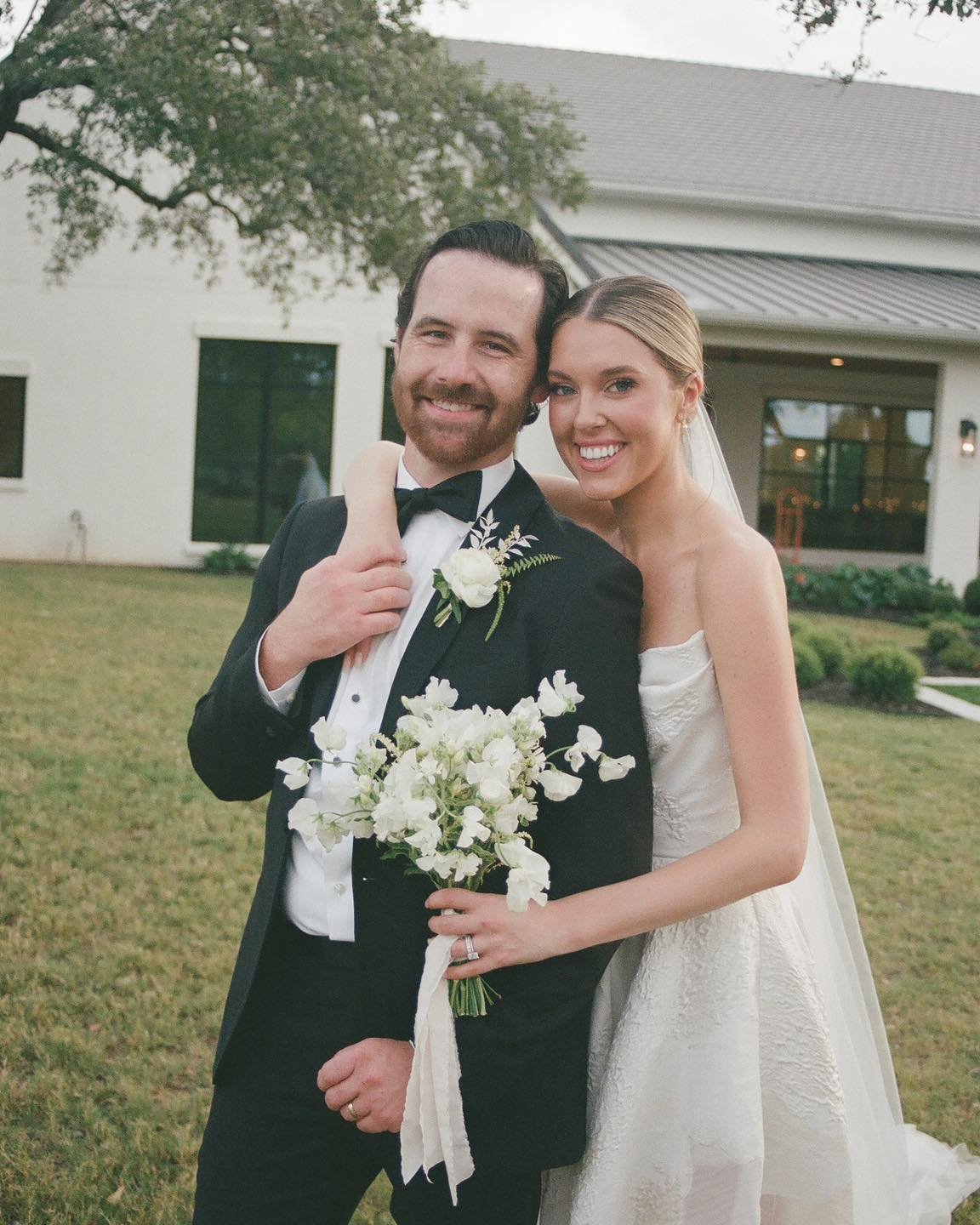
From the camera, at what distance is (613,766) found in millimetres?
1909

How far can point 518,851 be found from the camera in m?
1.81

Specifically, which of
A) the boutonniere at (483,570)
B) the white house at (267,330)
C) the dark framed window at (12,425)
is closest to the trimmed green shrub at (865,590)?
the white house at (267,330)

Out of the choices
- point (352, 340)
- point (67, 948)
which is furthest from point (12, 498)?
point (67, 948)

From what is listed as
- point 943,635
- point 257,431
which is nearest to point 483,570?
point 943,635

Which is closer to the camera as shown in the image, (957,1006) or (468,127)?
(957,1006)

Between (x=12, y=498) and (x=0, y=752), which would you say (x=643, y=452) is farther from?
(x=12, y=498)

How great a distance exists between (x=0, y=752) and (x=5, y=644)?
132 inches

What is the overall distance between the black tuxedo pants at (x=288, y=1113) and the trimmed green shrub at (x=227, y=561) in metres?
16.1

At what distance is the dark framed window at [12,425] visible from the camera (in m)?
18.7

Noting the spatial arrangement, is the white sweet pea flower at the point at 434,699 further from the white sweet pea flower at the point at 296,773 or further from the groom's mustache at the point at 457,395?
the groom's mustache at the point at 457,395

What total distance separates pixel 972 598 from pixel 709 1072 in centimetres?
1476

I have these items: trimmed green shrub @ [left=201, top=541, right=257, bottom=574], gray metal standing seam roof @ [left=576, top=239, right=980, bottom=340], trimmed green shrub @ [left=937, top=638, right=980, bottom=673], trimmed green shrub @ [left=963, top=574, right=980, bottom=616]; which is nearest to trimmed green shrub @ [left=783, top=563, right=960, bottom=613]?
trimmed green shrub @ [left=963, top=574, right=980, bottom=616]

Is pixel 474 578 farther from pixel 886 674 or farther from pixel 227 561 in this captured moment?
pixel 227 561

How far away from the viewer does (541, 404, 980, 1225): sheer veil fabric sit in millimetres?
2271
